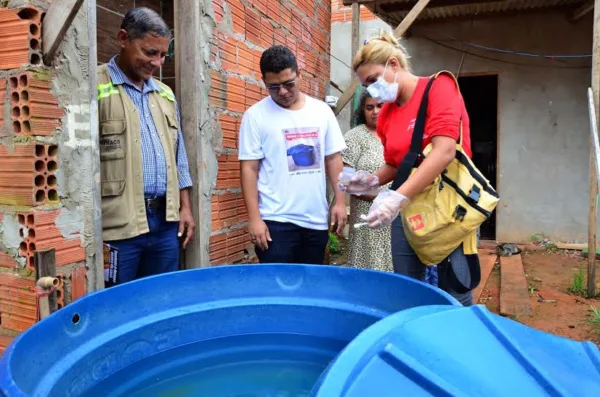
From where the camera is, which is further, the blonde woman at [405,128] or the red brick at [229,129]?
the red brick at [229,129]

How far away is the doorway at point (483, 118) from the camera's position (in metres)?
6.93

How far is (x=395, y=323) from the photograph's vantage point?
806 millimetres

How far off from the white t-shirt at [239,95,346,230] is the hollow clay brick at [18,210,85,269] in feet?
3.04

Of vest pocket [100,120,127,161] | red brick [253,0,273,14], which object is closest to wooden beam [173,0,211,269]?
vest pocket [100,120,127,161]

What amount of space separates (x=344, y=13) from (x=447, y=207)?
5489mm

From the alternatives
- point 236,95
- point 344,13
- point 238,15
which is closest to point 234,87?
point 236,95

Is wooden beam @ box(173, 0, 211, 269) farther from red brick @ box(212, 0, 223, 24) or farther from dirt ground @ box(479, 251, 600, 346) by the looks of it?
dirt ground @ box(479, 251, 600, 346)

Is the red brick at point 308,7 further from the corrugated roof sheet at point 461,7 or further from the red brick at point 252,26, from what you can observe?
the corrugated roof sheet at point 461,7

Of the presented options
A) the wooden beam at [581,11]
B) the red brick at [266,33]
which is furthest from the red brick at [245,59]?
the wooden beam at [581,11]

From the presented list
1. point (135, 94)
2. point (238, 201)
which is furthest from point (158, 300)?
point (238, 201)

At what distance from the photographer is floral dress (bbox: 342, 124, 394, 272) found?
2689 millimetres

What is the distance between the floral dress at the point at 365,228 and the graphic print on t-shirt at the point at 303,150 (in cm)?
44

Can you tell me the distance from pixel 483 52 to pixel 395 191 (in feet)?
16.8

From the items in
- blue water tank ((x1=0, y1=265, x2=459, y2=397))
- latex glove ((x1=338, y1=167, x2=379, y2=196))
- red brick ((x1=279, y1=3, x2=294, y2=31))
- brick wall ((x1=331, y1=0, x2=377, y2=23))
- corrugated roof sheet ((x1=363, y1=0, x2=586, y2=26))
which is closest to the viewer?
blue water tank ((x1=0, y1=265, x2=459, y2=397))
